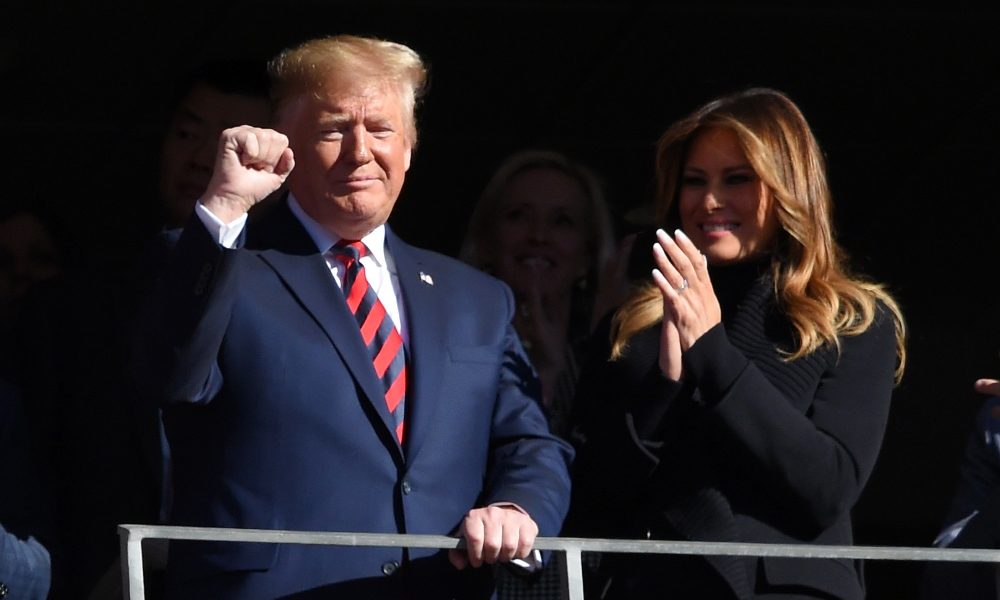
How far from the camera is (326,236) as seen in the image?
11.6 ft

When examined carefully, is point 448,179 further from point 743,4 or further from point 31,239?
point 31,239

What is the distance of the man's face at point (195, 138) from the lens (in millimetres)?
4375

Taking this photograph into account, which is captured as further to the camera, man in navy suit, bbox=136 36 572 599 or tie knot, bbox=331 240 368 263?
tie knot, bbox=331 240 368 263

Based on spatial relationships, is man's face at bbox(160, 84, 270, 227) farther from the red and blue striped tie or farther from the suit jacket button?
the suit jacket button

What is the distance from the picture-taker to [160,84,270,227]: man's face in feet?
14.4

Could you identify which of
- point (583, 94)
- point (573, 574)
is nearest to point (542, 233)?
point (573, 574)

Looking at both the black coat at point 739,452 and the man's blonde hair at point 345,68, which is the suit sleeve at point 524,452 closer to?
the black coat at point 739,452

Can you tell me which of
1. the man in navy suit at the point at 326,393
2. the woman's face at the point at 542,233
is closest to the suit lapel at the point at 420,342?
the man in navy suit at the point at 326,393

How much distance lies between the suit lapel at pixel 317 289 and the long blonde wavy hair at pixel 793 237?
567mm

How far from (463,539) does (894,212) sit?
4.37 metres

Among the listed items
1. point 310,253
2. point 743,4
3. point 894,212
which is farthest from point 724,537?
point 894,212

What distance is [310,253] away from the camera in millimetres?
3479

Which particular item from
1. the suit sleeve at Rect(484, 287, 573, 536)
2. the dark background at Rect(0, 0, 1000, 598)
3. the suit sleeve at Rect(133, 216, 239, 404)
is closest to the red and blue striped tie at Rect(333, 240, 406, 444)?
the suit sleeve at Rect(484, 287, 573, 536)

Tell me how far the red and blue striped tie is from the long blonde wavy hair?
476 mm
